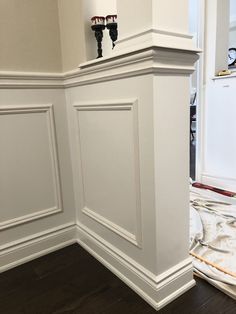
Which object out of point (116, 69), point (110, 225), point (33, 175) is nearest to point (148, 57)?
point (116, 69)

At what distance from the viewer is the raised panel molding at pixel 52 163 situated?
143 cm

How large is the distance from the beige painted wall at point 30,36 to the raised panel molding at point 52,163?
0.69 feet

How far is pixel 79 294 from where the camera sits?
1.25 metres

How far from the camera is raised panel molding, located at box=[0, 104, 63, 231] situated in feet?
4.70

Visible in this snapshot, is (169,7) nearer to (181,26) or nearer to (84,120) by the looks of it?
(181,26)

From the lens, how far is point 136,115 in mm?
1075

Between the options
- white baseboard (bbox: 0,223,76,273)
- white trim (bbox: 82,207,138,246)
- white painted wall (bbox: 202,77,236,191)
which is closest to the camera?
white trim (bbox: 82,207,138,246)

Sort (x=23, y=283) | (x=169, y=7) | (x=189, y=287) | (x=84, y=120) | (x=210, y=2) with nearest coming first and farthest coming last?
(x=169, y=7)
(x=189, y=287)
(x=23, y=283)
(x=84, y=120)
(x=210, y=2)

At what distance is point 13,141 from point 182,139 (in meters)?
0.91

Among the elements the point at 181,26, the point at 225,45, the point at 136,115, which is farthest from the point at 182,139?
the point at 225,45

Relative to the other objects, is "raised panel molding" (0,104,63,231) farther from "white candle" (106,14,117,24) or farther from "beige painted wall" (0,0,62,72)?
"white candle" (106,14,117,24)

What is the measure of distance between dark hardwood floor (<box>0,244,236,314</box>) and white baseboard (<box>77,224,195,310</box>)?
3cm

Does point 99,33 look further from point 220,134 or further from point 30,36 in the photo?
point 220,134

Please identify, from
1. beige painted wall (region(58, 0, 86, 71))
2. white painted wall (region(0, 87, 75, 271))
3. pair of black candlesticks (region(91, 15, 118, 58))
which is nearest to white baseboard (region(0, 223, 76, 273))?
white painted wall (region(0, 87, 75, 271))
